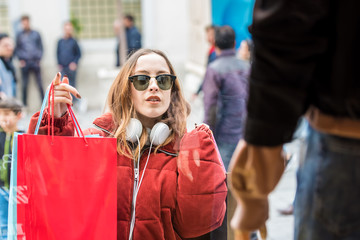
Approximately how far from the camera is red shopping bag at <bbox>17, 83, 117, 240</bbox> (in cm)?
204

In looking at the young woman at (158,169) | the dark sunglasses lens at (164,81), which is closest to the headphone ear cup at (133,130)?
the young woman at (158,169)

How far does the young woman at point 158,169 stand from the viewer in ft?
7.28

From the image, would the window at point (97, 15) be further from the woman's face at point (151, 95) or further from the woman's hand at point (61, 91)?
the woman's hand at point (61, 91)

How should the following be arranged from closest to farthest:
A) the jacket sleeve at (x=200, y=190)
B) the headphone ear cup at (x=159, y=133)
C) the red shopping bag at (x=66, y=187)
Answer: the red shopping bag at (x=66, y=187) → the jacket sleeve at (x=200, y=190) → the headphone ear cup at (x=159, y=133)

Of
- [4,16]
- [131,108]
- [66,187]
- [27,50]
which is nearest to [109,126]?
[131,108]

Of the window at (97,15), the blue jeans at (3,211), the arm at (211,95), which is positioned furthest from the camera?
the window at (97,15)

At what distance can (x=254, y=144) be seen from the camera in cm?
121

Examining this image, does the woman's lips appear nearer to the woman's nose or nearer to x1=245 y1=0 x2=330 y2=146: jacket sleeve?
the woman's nose

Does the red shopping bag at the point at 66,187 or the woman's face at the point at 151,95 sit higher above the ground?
the woman's face at the point at 151,95

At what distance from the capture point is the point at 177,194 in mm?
2252

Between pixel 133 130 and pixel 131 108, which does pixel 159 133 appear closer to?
pixel 133 130

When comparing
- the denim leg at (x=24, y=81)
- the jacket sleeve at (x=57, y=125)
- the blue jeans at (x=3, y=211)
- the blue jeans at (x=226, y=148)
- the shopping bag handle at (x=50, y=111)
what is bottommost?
the denim leg at (x=24, y=81)

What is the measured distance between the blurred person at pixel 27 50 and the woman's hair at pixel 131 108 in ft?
31.4

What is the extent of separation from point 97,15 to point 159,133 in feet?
39.1
